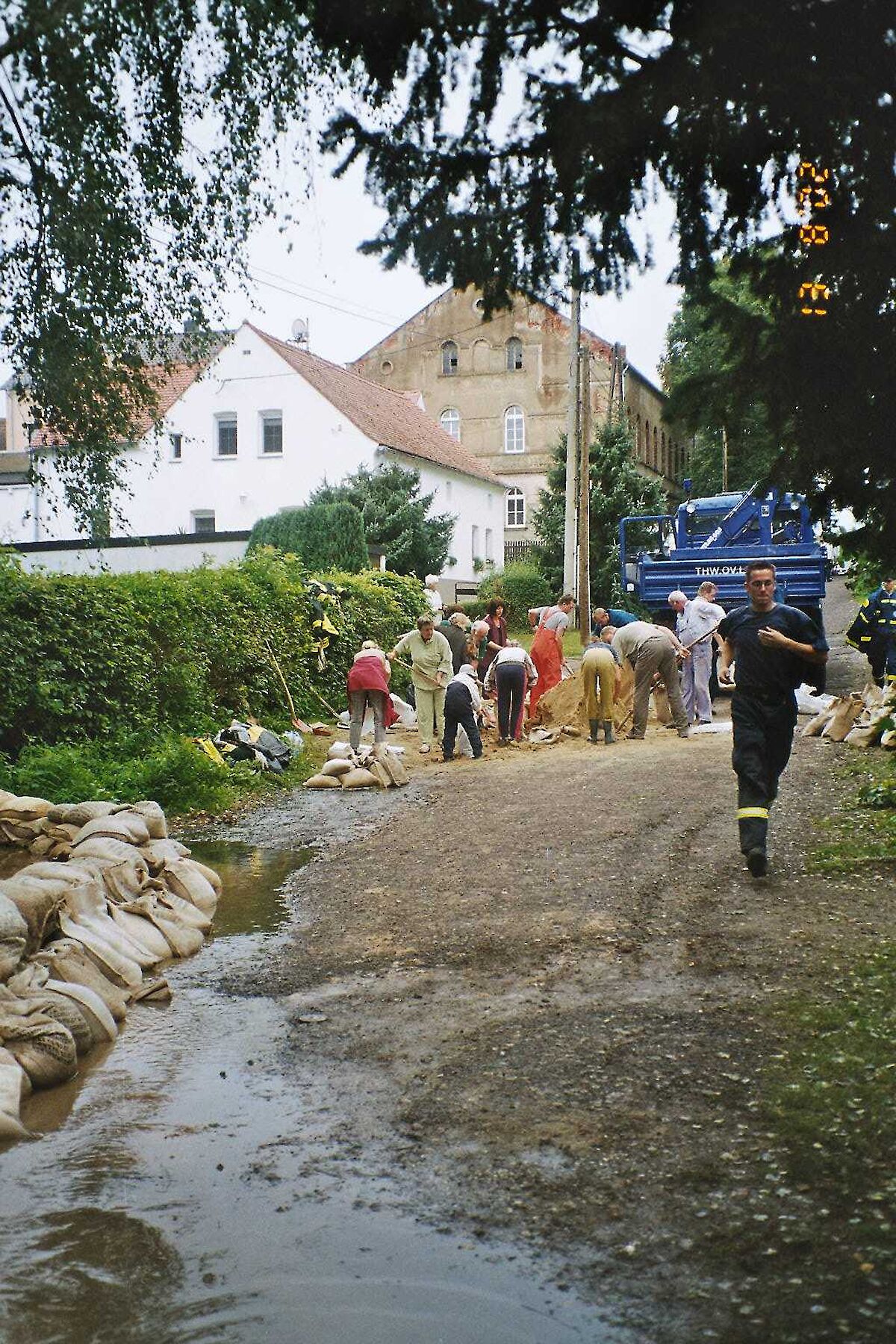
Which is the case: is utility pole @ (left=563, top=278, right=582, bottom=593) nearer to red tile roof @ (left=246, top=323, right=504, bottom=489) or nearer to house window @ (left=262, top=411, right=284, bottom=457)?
red tile roof @ (left=246, top=323, right=504, bottom=489)

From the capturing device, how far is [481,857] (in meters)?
10.1

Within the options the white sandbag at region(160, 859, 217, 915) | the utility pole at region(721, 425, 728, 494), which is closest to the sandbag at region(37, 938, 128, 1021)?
the white sandbag at region(160, 859, 217, 915)

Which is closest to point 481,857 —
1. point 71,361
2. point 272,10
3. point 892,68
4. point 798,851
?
point 798,851

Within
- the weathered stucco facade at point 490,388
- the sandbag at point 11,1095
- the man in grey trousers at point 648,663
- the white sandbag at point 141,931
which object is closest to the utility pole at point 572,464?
the man in grey trousers at point 648,663

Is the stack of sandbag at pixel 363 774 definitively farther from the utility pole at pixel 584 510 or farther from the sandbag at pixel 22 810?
the utility pole at pixel 584 510

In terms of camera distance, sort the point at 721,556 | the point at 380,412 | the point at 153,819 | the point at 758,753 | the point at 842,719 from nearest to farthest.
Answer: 1. the point at 758,753
2. the point at 153,819
3. the point at 842,719
4. the point at 721,556
5. the point at 380,412

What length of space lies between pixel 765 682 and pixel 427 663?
28.9 feet

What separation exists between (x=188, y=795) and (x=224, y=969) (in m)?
5.74

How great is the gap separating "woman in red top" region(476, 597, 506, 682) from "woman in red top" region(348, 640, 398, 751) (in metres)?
4.17

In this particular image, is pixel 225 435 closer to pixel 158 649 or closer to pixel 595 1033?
pixel 158 649

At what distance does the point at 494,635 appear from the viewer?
68.6 ft

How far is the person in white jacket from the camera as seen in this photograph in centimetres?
1670

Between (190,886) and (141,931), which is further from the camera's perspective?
(190,886)

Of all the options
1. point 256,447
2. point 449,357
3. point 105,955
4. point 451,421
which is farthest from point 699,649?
point 451,421
